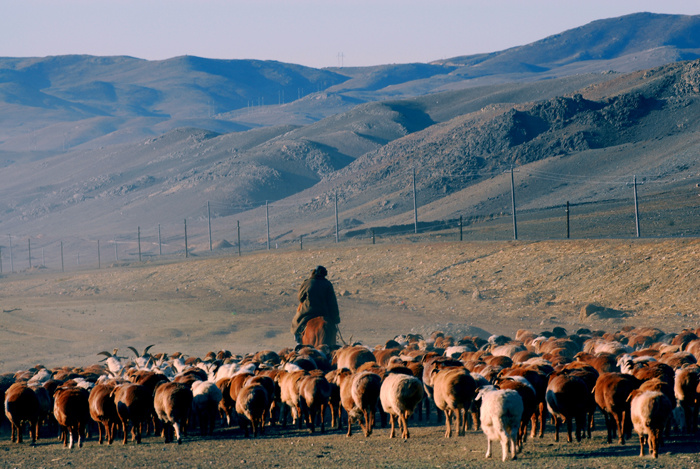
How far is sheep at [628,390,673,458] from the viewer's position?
10.8m

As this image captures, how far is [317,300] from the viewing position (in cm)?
2317

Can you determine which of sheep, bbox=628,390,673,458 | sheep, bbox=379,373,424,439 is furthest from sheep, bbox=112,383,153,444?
sheep, bbox=628,390,673,458

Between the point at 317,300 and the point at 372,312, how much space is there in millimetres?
15428

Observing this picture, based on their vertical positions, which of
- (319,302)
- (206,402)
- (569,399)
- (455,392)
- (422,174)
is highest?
(422,174)

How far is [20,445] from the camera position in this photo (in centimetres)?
1393

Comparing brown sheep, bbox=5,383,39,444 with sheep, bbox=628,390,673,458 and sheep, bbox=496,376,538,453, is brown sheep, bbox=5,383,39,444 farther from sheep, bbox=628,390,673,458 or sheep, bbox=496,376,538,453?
sheep, bbox=628,390,673,458

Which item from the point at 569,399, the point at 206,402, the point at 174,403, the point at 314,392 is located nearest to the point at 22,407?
the point at 174,403

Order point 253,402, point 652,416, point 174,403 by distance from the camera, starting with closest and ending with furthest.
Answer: point 652,416 → point 174,403 → point 253,402

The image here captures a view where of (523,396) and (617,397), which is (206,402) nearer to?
(523,396)

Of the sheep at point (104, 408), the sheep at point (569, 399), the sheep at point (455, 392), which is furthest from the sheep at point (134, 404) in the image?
the sheep at point (569, 399)

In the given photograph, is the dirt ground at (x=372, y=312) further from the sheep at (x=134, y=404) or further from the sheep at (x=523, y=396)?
the sheep at (x=134, y=404)

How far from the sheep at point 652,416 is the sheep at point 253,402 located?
5.69 meters

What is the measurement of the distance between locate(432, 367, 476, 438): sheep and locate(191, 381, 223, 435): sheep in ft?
12.3

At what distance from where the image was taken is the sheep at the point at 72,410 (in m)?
13.2
